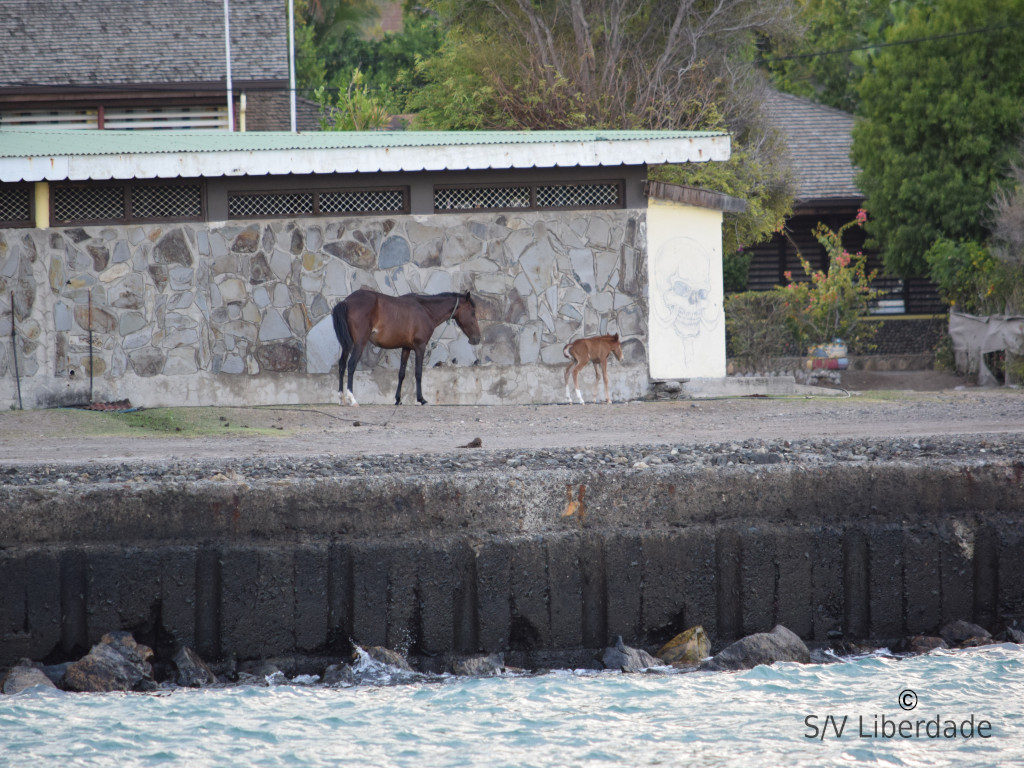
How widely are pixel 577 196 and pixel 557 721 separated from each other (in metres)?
10.0

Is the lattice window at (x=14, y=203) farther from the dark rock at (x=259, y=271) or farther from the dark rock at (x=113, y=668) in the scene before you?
the dark rock at (x=113, y=668)

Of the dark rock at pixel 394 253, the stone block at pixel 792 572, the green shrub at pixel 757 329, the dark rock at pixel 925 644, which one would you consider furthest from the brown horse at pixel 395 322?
the dark rock at pixel 925 644

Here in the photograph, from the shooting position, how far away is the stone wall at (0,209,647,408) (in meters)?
14.1

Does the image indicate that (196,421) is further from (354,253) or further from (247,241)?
(354,253)

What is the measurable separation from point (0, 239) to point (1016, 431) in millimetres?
11714

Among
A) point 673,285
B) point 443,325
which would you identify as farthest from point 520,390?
point 673,285

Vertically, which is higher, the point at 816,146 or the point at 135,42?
the point at 135,42

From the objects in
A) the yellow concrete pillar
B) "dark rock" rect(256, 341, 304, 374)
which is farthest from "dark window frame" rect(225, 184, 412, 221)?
Answer: the yellow concrete pillar

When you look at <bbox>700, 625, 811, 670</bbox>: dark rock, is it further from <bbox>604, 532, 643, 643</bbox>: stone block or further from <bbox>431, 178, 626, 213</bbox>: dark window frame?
<bbox>431, 178, 626, 213</bbox>: dark window frame

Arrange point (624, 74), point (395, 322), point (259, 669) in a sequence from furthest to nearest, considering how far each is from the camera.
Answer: point (624, 74)
point (395, 322)
point (259, 669)

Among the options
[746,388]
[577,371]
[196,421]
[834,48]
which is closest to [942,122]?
[746,388]

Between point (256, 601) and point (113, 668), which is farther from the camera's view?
point (256, 601)

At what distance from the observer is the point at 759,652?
6.04 metres

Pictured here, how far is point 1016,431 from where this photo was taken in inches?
358
